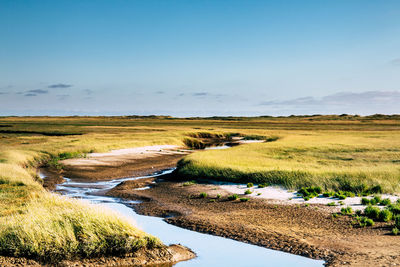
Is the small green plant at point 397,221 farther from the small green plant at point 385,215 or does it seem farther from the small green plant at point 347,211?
the small green plant at point 347,211

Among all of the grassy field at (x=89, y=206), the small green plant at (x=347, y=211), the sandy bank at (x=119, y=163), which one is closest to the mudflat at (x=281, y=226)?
the small green plant at (x=347, y=211)

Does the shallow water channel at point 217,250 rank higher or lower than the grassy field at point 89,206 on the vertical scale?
lower

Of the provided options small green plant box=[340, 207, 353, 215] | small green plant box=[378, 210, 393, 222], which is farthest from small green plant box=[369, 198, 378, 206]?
small green plant box=[378, 210, 393, 222]

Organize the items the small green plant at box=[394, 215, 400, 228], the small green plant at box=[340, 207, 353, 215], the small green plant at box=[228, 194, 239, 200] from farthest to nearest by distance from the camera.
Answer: the small green plant at box=[228, 194, 239, 200] → the small green plant at box=[340, 207, 353, 215] → the small green plant at box=[394, 215, 400, 228]

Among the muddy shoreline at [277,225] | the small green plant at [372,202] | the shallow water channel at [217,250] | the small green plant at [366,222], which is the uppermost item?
the small green plant at [372,202]

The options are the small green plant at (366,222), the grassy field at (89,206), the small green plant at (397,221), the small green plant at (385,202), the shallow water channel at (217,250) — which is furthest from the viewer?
the small green plant at (385,202)

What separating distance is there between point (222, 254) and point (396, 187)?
15.0 meters

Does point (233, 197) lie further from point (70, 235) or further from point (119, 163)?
point (119, 163)

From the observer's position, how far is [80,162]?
40.9 meters

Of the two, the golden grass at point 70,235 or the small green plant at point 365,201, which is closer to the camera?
the golden grass at point 70,235

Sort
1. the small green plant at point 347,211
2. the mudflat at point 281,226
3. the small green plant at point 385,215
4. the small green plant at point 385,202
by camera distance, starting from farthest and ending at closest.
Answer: the small green plant at point 385,202 < the small green plant at point 347,211 < the small green plant at point 385,215 < the mudflat at point 281,226

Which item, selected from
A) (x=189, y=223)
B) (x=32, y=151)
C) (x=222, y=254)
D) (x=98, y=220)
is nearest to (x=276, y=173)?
(x=189, y=223)

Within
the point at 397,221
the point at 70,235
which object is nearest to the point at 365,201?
the point at 397,221

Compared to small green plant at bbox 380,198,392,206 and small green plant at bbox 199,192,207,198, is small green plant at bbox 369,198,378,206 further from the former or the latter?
small green plant at bbox 199,192,207,198
